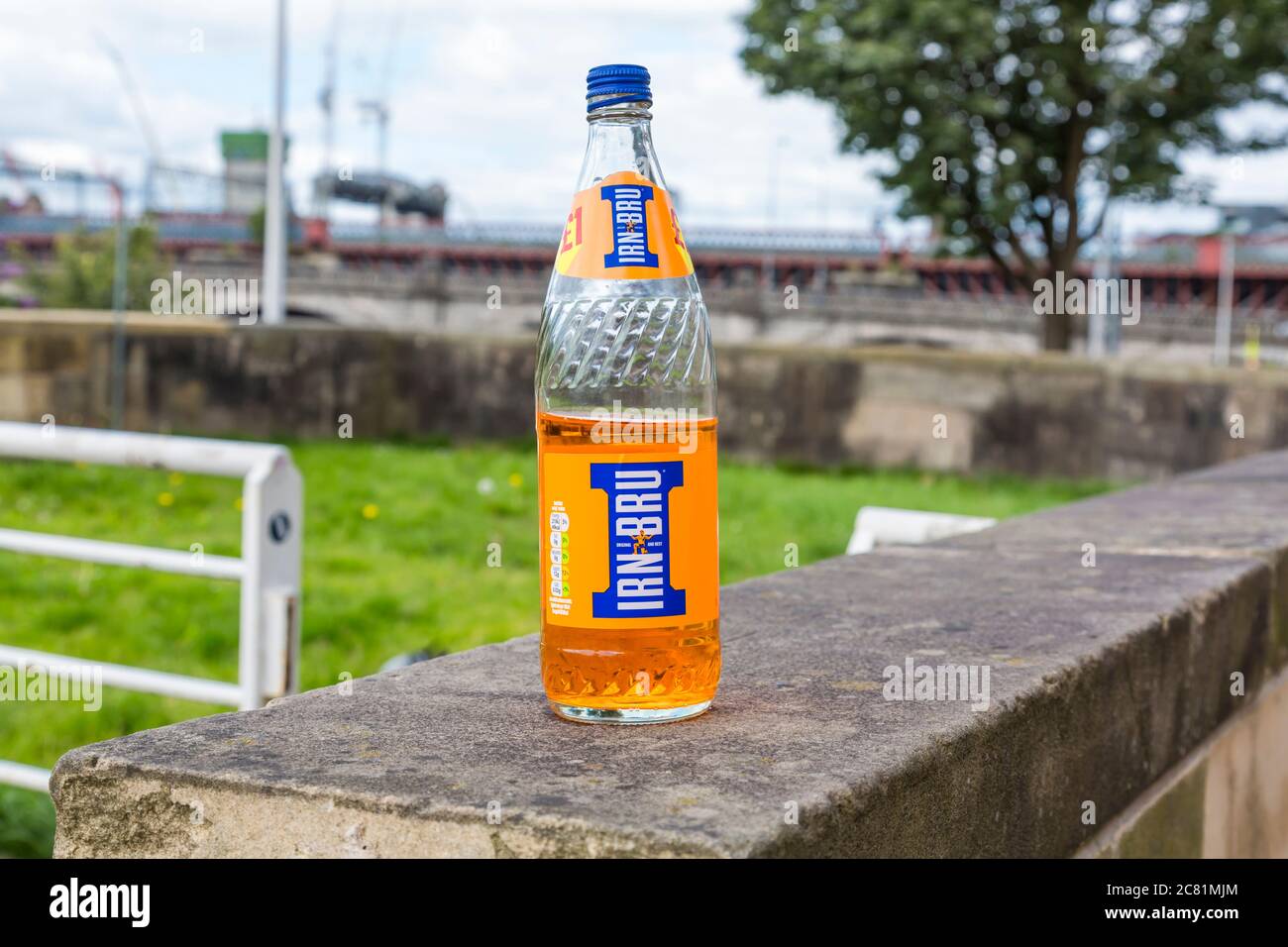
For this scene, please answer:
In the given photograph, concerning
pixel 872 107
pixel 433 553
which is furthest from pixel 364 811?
pixel 872 107

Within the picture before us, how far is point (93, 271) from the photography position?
15.0 m

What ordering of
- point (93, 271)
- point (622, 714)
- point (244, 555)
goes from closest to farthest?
point (622, 714) < point (244, 555) < point (93, 271)

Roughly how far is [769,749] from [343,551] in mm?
5962

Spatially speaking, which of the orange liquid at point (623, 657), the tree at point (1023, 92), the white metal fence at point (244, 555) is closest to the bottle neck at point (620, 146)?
the orange liquid at point (623, 657)

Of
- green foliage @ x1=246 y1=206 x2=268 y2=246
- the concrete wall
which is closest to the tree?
the concrete wall

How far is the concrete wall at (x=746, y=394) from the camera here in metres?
9.80

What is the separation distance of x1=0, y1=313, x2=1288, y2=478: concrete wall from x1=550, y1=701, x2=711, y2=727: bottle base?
864cm

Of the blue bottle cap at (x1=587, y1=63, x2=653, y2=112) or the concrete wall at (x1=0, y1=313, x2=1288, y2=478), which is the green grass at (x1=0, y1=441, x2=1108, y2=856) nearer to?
the concrete wall at (x1=0, y1=313, x2=1288, y2=478)

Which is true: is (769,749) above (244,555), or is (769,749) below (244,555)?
above

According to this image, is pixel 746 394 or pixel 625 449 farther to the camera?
pixel 746 394

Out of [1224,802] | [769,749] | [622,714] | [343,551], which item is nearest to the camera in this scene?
[769,749]

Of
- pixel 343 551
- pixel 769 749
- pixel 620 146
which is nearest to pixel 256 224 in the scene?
pixel 343 551

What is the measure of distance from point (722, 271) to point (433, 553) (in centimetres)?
5694

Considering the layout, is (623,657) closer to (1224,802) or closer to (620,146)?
(620,146)
